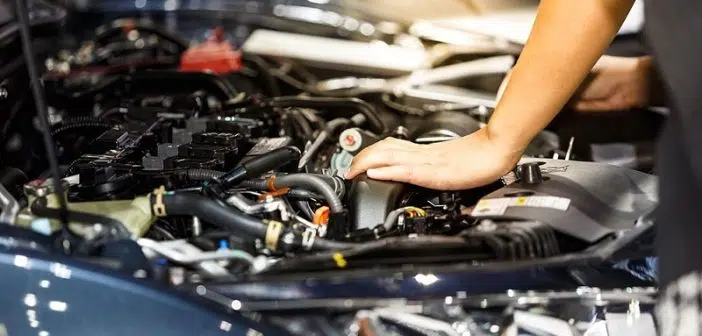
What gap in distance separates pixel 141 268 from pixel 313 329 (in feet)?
0.67

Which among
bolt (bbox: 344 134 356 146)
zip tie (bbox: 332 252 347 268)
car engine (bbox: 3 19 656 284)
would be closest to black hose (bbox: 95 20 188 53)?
car engine (bbox: 3 19 656 284)

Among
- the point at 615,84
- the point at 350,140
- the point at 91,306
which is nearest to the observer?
the point at 91,306

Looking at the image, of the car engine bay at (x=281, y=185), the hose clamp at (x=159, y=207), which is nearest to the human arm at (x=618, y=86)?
the car engine bay at (x=281, y=185)

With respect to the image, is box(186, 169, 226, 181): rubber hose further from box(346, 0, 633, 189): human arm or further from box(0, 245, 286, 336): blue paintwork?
box(0, 245, 286, 336): blue paintwork

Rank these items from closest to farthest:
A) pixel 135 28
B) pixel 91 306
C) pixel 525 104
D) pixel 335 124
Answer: pixel 91 306, pixel 525 104, pixel 335 124, pixel 135 28

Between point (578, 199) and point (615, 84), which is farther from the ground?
point (615, 84)

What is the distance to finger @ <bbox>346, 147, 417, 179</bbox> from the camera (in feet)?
4.13

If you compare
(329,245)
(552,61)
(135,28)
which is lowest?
(329,245)

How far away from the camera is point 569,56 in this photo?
1.14 m

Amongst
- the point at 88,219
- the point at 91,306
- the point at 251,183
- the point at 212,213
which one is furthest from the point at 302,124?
the point at 91,306

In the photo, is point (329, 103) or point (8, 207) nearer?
point (8, 207)

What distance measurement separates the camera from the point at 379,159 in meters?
1.26

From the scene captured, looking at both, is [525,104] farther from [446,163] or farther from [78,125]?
[78,125]

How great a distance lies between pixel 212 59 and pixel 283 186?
72cm
